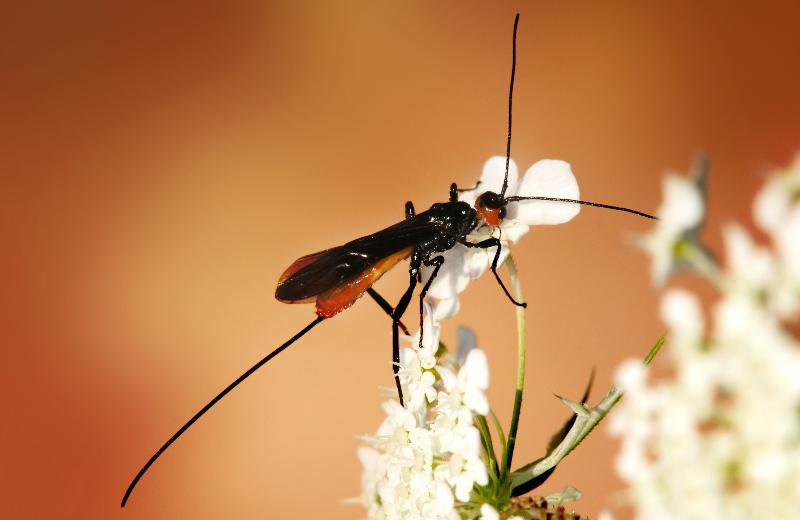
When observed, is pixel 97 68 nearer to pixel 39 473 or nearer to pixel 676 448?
pixel 39 473

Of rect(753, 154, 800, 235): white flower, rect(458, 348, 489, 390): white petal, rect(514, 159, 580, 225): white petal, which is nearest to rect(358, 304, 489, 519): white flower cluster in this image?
rect(458, 348, 489, 390): white petal

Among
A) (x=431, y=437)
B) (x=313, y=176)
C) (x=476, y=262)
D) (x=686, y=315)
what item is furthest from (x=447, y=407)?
(x=313, y=176)

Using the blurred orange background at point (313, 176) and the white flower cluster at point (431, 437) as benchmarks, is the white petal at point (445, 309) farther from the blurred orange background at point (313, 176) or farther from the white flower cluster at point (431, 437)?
the blurred orange background at point (313, 176)

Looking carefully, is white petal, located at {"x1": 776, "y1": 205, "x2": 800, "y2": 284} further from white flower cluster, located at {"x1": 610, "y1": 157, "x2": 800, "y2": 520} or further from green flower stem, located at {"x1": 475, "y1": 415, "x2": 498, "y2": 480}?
green flower stem, located at {"x1": 475, "y1": 415, "x2": 498, "y2": 480}

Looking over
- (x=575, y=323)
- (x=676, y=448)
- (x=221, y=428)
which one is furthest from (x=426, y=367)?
(x=221, y=428)

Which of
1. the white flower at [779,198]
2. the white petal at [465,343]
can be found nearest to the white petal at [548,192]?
the white petal at [465,343]
